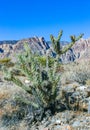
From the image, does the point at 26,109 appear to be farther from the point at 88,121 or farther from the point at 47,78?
the point at 88,121

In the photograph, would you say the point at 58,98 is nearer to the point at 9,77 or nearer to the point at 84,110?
the point at 84,110

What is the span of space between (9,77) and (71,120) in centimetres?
177

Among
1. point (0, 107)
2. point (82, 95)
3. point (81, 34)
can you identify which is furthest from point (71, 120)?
point (81, 34)

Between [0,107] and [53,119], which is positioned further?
[0,107]

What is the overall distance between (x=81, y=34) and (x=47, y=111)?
414 centimetres

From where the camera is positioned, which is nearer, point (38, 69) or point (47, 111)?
point (47, 111)

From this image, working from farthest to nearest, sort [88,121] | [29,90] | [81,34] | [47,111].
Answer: [81,34] → [29,90] → [47,111] → [88,121]

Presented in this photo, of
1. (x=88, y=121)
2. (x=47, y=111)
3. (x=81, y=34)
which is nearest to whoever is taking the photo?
(x=88, y=121)

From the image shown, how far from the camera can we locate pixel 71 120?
665cm

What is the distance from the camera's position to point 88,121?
6.43 m

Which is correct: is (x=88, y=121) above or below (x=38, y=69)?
below

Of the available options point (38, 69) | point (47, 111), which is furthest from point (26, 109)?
point (38, 69)

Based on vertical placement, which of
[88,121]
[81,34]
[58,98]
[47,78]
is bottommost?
[88,121]

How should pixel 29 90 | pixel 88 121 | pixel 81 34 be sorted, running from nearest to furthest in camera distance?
pixel 88 121, pixel 29 90, pixel 81 34
